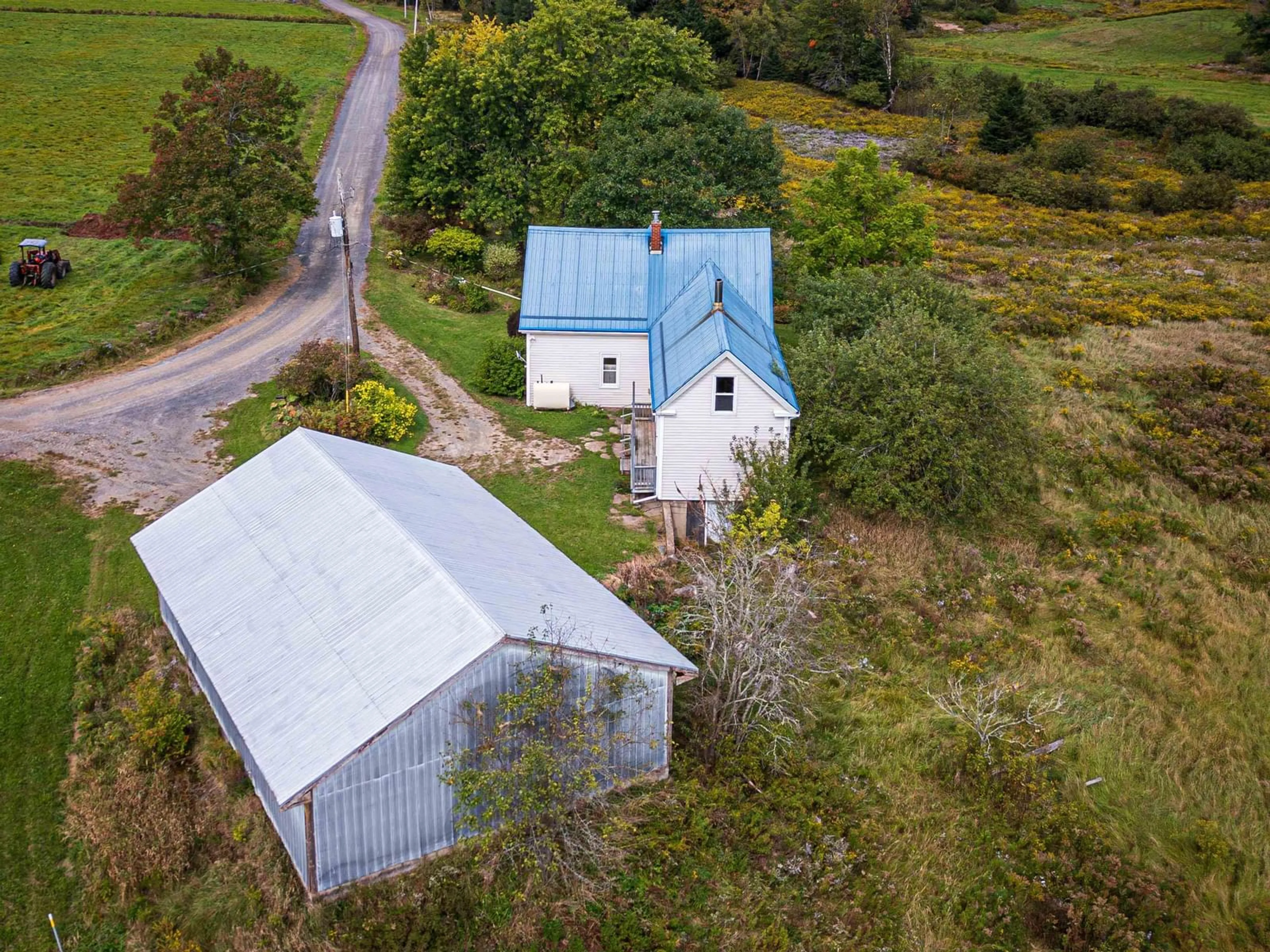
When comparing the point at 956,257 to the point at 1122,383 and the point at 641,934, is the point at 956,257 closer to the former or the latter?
the point at 1122,383

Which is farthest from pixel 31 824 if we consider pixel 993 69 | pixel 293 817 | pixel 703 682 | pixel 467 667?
pixel 993 69

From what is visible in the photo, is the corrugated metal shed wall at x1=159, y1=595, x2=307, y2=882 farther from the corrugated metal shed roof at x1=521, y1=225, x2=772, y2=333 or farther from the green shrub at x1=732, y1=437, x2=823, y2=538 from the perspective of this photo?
the corrugated metal shed roof at x1=521, y1=225, x2=772, y2=333

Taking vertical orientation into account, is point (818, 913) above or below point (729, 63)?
below

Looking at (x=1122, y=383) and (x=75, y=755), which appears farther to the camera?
(x=1122, y=383)

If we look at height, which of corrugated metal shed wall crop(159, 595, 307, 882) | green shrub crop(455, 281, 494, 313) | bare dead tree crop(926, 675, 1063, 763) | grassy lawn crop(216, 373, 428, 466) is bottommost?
bare dead tree crop(926, 675, 1063, 763)

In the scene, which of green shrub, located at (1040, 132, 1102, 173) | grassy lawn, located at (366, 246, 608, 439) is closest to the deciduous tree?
grassy lawn, located at (366, 246, 608, 439)

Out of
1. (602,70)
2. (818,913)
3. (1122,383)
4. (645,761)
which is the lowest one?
(818,913)

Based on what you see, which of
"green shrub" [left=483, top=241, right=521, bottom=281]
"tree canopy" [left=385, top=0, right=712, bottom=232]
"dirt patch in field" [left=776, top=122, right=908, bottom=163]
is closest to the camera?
"green shrub" [left=483, top=241, right=521, bottom=281]
